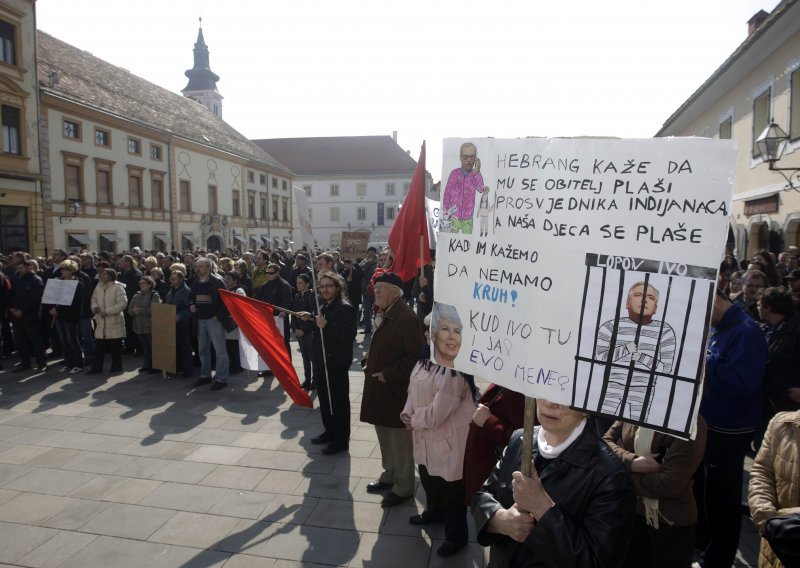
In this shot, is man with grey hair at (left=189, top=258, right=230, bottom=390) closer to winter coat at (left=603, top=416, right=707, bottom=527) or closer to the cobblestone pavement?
the cobblestone pavement

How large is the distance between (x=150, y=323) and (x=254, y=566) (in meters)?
6.37

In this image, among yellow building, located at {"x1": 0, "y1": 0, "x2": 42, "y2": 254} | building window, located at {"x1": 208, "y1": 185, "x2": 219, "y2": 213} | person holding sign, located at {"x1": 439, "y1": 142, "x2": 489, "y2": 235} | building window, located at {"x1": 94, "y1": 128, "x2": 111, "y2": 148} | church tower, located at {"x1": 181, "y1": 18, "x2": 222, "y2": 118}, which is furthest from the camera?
church tower, located at {"x1": 181, "y1": 18, "x2": 222, "y2": 118}

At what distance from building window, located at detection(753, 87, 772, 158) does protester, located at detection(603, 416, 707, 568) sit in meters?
11.9

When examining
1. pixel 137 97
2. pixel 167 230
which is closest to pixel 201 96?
pixel 137 97

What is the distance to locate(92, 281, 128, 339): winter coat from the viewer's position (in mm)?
8719

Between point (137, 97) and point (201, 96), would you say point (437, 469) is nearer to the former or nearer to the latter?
point (137, 97)

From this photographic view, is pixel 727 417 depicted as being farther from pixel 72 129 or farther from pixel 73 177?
pixel 72 129

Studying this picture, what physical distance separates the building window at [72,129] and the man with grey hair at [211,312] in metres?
23.0

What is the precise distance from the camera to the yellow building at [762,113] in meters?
10.3

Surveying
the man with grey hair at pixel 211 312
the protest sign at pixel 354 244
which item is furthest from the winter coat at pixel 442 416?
the protest sign at pixel 354 244

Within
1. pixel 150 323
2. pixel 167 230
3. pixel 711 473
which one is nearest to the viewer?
pixel 711 473

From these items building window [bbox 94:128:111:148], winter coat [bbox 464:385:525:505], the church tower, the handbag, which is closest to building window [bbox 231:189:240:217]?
building window [bbox 94:128:111:148]

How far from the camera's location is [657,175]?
68.4 inches

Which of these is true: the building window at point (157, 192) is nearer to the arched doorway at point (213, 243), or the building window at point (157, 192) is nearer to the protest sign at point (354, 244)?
the arched doorway at point (213, 243)
